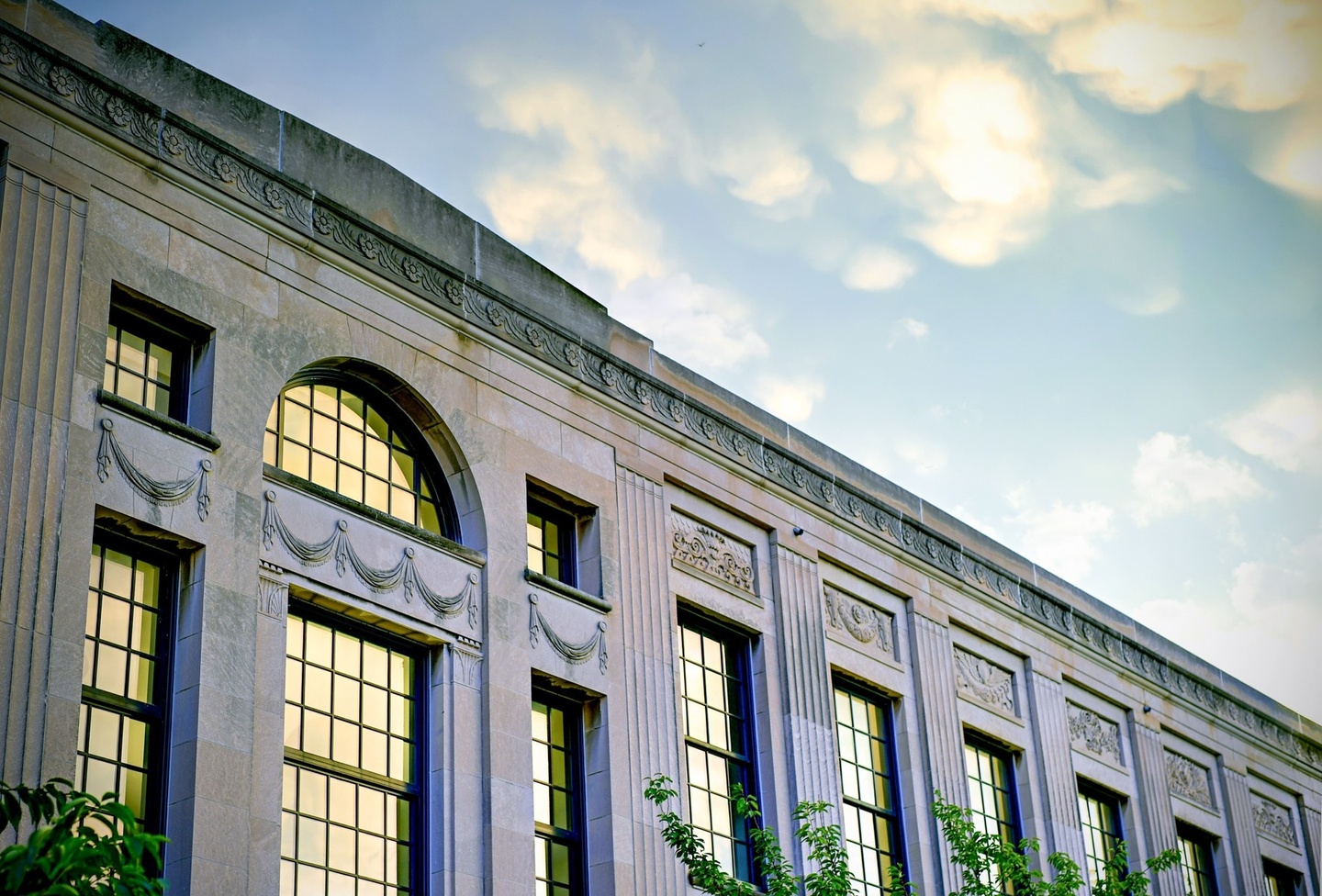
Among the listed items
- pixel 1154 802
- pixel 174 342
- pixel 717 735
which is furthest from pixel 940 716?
pixel 174 342

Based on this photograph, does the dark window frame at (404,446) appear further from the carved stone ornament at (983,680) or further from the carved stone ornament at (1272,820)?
the carved stone ornament at (1272,820)

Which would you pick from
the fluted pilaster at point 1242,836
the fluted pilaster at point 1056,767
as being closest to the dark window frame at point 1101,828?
the fluted pilaster at point 1056,767

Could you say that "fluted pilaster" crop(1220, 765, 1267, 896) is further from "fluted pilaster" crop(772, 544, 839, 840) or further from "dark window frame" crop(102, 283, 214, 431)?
"dark window frame" crop(102, 283, 214, 431)

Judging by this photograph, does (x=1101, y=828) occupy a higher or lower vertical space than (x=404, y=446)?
lower

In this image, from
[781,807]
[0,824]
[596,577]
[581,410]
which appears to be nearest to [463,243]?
[581,410]

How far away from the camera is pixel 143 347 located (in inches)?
754

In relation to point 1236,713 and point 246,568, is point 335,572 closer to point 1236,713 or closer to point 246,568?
point 246,568

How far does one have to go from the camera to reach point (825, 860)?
20516 millimetres

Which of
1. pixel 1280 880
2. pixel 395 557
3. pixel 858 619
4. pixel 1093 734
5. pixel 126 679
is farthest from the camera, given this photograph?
pixel 1280 880

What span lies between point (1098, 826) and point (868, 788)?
5941 millimetres

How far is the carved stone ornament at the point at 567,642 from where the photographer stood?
21609 mm

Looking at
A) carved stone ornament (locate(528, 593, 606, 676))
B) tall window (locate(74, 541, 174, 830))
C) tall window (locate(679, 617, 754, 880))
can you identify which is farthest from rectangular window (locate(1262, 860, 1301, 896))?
tall window (locate(74, 541, 174, 830))

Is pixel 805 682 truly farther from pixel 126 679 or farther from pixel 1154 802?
pixel 126 679

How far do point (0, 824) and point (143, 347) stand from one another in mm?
7492
